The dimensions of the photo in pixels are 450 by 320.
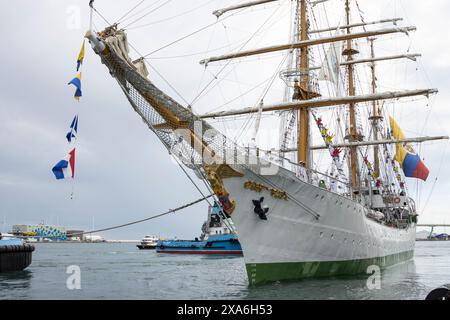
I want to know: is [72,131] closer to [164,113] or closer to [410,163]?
[164,113]

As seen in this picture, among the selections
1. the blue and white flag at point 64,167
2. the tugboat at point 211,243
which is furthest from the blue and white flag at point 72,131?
the tugboat at point 211,243

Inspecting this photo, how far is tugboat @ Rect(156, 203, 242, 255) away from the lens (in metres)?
51.6

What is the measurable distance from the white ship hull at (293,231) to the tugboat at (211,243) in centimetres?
2867

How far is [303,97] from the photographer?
77.6 ft

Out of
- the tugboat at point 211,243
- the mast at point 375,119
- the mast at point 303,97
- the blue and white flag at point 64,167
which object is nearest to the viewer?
the blue and white flag at point 64,167

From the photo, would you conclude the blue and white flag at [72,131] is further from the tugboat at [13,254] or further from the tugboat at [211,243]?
the tugboat at [211,243]

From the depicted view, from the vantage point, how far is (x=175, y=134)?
1595 cm

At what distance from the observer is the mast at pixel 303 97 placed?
73.1ft

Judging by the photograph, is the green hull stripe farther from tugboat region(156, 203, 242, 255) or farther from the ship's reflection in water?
tugboat region(156, 203, 242, 255)

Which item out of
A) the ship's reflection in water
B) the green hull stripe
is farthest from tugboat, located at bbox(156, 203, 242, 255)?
the green hull stripe

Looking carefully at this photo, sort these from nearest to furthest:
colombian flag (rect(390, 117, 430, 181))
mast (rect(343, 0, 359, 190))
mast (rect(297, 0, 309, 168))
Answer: mast (rect(297, 0, 309, 168))
colombian flag (rect(390, 117, 430, 181))
mast (rect(343, 0, 359, 190))

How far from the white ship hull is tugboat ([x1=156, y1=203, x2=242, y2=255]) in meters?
28.7

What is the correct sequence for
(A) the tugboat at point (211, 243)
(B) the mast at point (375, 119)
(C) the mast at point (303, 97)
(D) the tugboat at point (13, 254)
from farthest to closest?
(A) the tugboat at point (211, 243), (B) the mast at point (375, 119), (D) the tugboat at point (13, 254), (C) the mast at point (303, 97)
